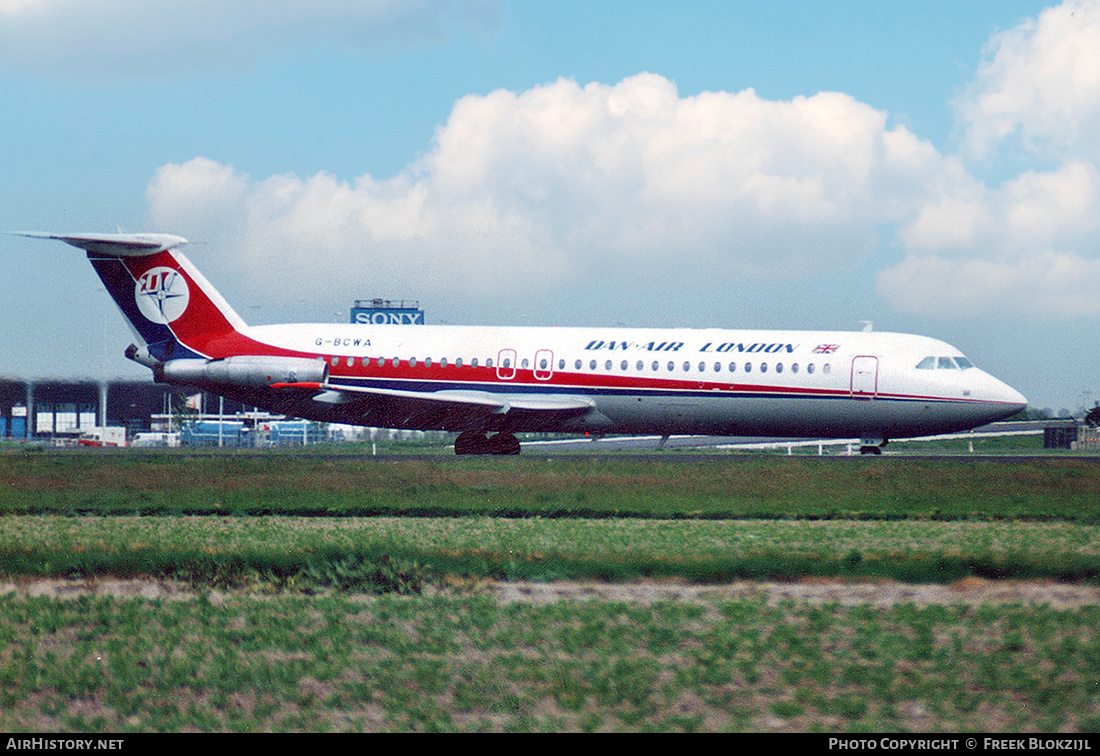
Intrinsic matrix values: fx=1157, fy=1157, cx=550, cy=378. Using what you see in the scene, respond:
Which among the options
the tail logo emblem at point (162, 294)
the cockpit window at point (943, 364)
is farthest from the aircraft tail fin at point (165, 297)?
the cockpit window at point (943, 364)

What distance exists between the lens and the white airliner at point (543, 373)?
1259 inches

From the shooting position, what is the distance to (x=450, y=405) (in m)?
33.2

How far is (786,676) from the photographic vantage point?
792 cm

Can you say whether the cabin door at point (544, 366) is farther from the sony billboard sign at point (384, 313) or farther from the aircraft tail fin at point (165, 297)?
the sony billboard sign at point (384, 313)

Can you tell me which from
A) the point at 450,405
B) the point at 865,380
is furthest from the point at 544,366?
the point at 865,380

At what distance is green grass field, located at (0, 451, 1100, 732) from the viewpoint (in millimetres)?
7324

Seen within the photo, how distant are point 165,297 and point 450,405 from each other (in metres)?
10.2

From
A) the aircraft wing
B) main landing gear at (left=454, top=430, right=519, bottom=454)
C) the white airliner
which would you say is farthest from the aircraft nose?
main landing gear at (left=454, top=430, right=519, bottom=454)

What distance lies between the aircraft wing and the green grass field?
1290 centimetres

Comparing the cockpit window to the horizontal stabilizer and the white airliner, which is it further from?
the horizontal stabilizer

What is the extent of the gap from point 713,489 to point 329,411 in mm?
16367

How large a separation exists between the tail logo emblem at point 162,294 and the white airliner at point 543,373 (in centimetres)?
3

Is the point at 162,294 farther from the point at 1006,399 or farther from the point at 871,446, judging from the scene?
the point at 1006,399
